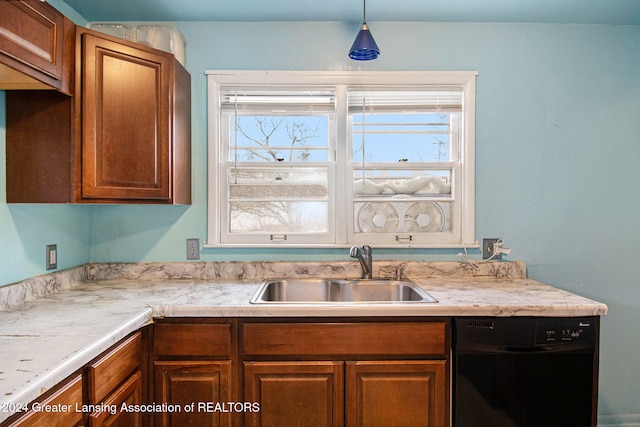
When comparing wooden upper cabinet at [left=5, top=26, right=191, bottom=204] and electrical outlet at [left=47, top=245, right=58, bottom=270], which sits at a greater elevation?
wooden upper cabinet at [left=5, top=26, right=191, bottom=204]

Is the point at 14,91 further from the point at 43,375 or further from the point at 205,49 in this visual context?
the point at 43,375

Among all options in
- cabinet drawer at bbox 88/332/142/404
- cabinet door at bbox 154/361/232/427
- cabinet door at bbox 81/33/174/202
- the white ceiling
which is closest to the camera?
cabinet drawer at bbox 88/332/142/404

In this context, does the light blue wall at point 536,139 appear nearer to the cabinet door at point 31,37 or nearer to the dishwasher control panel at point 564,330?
the dishwasher control panel at point 564,330

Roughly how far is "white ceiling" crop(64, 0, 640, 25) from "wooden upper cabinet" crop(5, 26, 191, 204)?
16.7 inches

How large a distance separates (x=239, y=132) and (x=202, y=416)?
154 centimetres

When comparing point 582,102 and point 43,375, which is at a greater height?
point 582,102

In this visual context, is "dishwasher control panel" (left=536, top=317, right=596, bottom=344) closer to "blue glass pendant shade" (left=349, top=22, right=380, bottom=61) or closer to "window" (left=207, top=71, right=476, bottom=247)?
"window" (left=207, top=71, right=476, bottom=247)

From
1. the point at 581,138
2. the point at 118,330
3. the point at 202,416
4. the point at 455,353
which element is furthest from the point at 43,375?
the point at 581,138

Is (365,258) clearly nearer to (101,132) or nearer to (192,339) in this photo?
(192,339)

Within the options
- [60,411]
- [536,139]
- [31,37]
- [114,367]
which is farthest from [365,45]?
[60,411]

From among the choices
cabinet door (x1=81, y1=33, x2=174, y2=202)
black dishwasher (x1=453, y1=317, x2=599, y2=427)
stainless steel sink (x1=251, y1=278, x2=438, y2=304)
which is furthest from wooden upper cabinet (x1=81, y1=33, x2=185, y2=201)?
black dishwasher (x1=453, y1=317, x2=599, y2=427)

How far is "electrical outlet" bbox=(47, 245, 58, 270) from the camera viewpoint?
1.91 metres

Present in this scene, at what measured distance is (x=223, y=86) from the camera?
2.30 metres

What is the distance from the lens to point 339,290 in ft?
7.21
